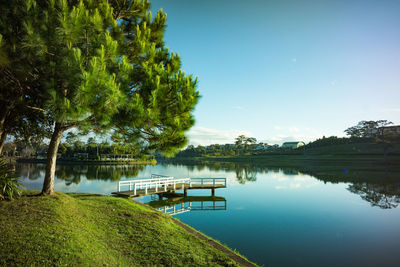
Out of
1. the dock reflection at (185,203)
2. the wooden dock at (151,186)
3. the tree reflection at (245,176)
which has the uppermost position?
the wooden dock at (151,186)

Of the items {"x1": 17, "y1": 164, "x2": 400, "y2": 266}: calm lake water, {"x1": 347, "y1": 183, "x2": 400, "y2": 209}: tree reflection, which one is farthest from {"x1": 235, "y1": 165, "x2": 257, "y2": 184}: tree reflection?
{"x1": 347, "y1": 183, "x2": 400, "y2": 209}: tree reflection

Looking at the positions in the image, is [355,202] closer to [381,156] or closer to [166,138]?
[166,138]

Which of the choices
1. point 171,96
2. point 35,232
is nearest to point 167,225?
point 35,232

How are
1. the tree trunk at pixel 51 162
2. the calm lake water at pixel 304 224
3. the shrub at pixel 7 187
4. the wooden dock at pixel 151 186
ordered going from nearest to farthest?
the shrub at pixel 7 187 → the calm lake water at pixel 304 224 → the tree trunk at pixel 51 162 → the wooden dock at pixel 151 186

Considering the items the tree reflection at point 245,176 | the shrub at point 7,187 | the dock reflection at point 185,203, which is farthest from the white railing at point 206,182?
the shrub at point 7,187

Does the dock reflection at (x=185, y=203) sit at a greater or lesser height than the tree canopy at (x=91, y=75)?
lesser

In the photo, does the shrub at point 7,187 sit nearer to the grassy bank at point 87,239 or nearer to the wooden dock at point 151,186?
the grassy bank at point 87,239

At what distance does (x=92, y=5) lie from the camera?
749 cm

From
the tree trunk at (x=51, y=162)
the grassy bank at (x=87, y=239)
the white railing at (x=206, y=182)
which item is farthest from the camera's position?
the white railing at (x=206, y=182)

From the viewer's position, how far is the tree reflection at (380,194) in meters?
15.5

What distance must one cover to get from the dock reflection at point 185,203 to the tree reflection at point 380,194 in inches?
433

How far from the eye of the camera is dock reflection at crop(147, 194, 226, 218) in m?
14.7

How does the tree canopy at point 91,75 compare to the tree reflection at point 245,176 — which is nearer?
the tree canopy at point 91,75

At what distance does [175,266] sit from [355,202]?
1647cm
